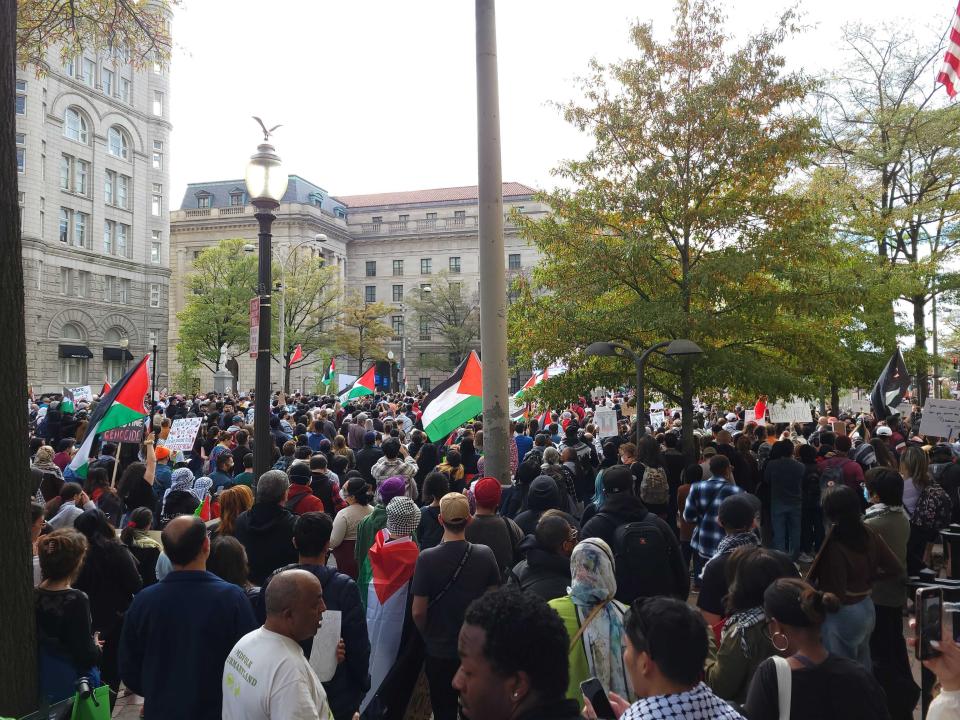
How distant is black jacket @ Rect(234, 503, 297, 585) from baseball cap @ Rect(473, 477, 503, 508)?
1.46 meters

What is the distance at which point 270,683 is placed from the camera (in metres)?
3.24

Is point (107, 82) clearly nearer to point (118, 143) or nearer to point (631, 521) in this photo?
point (118, 143)

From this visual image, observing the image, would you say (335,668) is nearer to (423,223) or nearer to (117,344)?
(117,344)

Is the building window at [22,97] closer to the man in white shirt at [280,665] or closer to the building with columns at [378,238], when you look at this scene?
the building with columns at [378,238]

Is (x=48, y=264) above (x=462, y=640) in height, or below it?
above

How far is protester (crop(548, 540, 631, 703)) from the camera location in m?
4.00

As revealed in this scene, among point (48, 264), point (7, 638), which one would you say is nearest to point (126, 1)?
point (7, 638)

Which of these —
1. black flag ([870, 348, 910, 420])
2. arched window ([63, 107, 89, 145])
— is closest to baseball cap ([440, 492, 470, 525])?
black flag ([870, 348, 910, 420])

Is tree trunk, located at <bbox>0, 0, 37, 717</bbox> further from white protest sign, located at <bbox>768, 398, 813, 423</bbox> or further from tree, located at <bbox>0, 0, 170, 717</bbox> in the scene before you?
white protest sign, located at <bbox>768, 398, 813, 423</bbox>

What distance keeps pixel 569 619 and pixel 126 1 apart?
6.60 m

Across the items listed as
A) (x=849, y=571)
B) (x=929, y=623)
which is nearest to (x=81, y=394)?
(x=849, y=571)

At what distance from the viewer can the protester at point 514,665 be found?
8.37ft

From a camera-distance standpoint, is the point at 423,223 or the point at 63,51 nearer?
the point at 63,51

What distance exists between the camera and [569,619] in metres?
4.07
